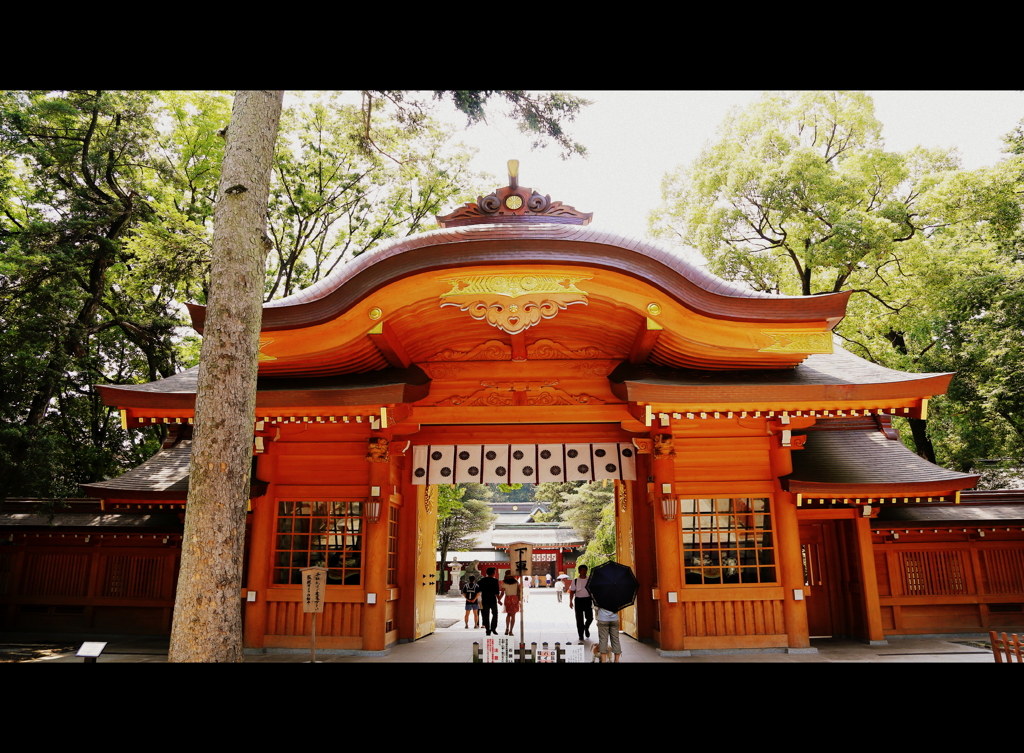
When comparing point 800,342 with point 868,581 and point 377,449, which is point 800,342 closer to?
point 868,581

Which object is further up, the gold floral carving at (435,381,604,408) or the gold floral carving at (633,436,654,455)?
the gold floral carving at (435,381,604,408)

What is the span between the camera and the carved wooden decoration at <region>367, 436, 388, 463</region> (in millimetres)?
8930

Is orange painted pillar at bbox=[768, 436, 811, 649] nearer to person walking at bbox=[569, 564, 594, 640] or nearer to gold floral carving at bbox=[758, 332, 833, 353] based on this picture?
gold floral carving at bbox=[758, 332, 833, 353]

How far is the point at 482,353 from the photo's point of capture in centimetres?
949

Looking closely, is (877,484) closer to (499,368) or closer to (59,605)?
(499,368)

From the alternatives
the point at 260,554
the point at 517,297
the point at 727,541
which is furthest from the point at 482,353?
the point at 727,541

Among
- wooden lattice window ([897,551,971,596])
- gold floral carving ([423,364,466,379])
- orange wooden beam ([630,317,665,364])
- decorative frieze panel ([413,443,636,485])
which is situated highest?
orange wooden beam ([630,317,665,364])

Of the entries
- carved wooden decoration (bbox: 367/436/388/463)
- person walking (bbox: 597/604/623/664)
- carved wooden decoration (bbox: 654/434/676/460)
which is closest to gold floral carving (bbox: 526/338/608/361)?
carved wooden decoration (bbox: 654/434/676/460)

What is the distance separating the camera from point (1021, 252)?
12914 millimetres

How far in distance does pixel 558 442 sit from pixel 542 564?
89.8 feet

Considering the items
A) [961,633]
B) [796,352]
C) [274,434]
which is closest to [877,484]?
[796,352]

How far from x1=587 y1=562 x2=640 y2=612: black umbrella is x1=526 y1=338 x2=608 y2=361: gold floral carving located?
10.5 ft

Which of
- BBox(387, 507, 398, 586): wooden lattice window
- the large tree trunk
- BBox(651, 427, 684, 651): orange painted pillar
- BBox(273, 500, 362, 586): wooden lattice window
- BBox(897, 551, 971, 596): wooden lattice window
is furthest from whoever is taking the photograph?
BBox(897, 551, 971, 596): wooden lattice window

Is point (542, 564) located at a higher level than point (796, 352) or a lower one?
lower
